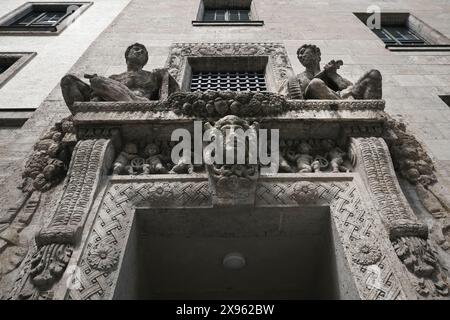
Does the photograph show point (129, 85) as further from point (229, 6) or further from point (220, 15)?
point (229, 6)

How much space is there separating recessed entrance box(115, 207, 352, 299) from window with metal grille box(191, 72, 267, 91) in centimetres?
406

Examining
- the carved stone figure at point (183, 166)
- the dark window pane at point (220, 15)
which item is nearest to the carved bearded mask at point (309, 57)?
the carved stone figure at point (183, 166)

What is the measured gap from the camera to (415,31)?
39.4 feet

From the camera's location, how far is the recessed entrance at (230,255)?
4.70 meters

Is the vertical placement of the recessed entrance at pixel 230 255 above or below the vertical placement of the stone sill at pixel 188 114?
below

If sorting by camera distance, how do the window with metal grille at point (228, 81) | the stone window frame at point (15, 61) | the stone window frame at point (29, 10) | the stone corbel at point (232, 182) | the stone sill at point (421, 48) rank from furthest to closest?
the stone window frame at point (29, 10) < the stone sill at point (421, 48) < the stone window frame at point (15, 61) < the window with metal grille at point (228, 81) < the stone corbel at point (232, 182)

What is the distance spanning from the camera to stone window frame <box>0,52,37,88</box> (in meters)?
8.74

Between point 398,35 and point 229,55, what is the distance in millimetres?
6423

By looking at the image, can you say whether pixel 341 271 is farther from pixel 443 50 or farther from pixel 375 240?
pixel 443 50

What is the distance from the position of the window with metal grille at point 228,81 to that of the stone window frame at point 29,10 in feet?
17.8

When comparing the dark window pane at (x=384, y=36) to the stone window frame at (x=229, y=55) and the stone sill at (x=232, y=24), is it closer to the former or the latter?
the stone sill at (x=232, y=24)

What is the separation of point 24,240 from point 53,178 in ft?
3.34

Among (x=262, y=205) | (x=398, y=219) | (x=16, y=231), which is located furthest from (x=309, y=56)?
(x=16, y=231)
